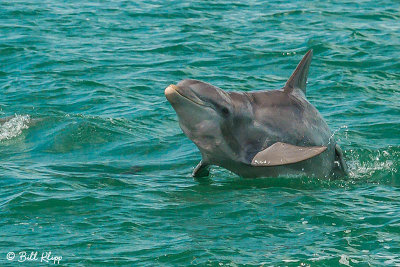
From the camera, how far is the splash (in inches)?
619

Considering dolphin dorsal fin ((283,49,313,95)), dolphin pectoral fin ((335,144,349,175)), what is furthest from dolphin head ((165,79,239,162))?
dolphin pectoral fin ((335,144,349,175))

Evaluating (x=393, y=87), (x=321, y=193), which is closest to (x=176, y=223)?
(x=321, y=193)

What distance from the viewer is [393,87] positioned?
62.0ft

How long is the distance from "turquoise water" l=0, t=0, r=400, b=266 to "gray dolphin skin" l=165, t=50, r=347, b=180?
0.33 m

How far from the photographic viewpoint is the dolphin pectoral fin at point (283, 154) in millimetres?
11776

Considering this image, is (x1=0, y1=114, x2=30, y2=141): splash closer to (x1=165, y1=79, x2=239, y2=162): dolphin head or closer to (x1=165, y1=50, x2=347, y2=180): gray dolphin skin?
(x1=165, y1=50, x2=347, y2=180): gray dolphin skin

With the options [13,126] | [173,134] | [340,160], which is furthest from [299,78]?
[13,126]

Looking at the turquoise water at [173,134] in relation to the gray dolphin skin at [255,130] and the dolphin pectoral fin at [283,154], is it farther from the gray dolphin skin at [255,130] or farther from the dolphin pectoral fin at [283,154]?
the dolphin pectoral fin at [283,154]

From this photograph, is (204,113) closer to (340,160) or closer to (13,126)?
(340,160)

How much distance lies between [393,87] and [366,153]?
15.2 ft

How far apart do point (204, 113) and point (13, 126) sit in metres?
5.59

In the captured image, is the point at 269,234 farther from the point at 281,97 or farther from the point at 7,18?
the point at 7,18

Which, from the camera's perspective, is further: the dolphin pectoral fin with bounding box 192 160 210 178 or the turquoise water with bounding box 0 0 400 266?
the dolphin pectoral fin with bounding box 192 160 210 178

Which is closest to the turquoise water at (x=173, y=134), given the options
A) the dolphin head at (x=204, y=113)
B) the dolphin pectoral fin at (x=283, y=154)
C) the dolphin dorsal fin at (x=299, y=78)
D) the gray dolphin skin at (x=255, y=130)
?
the gray dolphin skin at (x=255, y=130)
